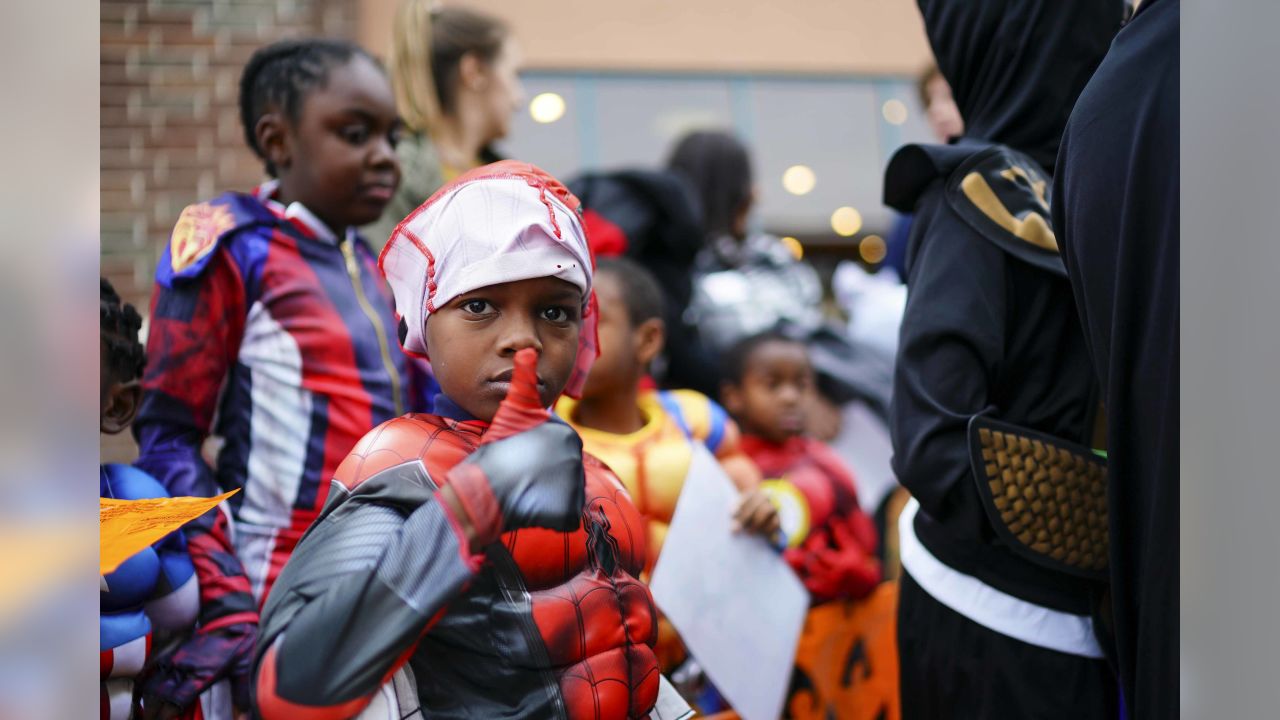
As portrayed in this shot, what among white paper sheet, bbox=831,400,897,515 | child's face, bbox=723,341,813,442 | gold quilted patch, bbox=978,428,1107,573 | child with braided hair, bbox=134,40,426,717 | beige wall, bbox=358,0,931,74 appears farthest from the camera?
beige wall, bbox=358,0,931,74

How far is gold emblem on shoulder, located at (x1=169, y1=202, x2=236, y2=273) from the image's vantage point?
7.82 feet

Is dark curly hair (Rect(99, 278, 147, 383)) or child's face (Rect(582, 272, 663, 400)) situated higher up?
dark curly hair (Rect(99, 278, 147, 383))

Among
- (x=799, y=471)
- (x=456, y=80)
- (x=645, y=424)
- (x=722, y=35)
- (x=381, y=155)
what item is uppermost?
(x=722, y=35)

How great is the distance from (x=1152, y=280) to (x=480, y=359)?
863mm

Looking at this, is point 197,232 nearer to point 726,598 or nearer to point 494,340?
point 494,340

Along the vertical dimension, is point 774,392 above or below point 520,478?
below

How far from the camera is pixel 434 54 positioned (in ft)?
12.4

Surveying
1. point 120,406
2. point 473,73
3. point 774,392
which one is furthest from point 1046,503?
point 473,73

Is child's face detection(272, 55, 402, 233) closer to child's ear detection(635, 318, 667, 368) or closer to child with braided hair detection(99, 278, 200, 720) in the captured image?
child with braided hair detection(99, 278, 200, 720)

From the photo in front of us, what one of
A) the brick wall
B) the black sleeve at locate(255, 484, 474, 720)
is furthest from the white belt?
the brick wall

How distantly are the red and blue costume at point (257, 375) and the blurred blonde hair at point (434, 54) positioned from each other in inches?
50.1

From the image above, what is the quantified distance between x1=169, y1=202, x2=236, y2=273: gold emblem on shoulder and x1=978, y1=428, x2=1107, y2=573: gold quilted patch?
1431 mm

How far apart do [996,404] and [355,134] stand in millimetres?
1375
